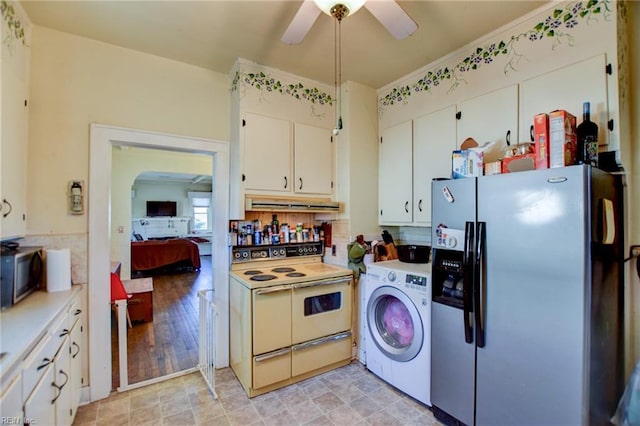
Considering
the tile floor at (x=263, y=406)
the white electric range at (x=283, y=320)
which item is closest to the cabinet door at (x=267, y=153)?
the white electric range at (x=283, y=320)

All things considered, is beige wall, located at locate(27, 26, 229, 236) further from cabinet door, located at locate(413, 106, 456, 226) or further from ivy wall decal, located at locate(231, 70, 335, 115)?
cabinet door, located at locate(413, 106, 456, 226)

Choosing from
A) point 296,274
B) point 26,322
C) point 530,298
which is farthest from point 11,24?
point 530,298

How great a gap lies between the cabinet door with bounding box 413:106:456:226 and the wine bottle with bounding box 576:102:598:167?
0.87m

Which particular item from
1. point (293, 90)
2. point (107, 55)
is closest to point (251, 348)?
point (293, 90)

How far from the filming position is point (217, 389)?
2352mm

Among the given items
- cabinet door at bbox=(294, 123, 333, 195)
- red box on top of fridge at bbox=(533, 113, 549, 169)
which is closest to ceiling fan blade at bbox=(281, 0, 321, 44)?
cabinet door at bbox=(294, 123, 333, 195)

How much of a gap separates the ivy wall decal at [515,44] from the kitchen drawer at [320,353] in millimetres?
2327

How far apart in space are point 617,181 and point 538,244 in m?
0.68

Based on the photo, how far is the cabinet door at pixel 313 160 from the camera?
286cm

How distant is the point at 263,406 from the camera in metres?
2.13

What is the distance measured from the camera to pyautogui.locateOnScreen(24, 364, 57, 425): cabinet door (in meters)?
1.18

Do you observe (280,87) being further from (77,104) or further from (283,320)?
(283,320)

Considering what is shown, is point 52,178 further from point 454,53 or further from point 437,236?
point 454,53

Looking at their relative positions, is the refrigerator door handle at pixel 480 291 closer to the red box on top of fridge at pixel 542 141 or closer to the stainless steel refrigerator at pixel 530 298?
the stainless steel refrigerator at pixel 530 298
